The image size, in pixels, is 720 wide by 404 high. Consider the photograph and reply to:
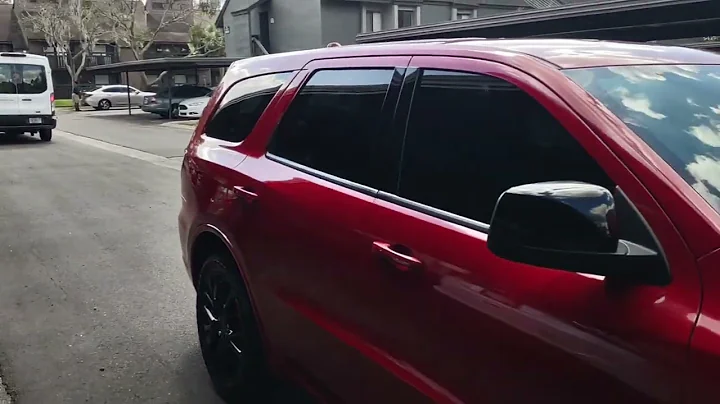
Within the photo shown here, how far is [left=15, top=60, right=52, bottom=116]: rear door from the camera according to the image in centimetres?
1811

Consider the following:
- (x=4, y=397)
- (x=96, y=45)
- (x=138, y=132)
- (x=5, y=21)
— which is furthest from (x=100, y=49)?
(x=4, y=397)

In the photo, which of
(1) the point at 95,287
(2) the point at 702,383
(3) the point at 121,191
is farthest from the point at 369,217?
(3) the point at 121,191

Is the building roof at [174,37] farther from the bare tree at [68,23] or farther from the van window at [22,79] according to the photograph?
the van window at [22,79]

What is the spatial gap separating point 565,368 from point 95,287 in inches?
188

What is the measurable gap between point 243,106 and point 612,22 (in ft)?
28.4

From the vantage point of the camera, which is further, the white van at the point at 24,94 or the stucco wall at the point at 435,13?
the stucco wall at the point at 435,13

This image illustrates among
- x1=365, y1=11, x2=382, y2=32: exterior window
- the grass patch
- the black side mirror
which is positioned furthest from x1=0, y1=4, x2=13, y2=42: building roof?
the black side mirror

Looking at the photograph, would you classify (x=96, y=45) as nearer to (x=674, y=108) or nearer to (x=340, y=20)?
(x=340, y=20)

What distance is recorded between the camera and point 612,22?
35.0 feet

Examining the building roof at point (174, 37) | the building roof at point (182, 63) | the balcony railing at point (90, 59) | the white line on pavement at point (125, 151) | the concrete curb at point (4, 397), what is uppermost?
the building roof at point (174, 37)

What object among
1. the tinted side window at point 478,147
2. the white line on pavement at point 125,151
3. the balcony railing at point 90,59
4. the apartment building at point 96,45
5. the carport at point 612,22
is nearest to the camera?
the tinted side window at point 478,147

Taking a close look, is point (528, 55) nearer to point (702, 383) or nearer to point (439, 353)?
point (439, 353)

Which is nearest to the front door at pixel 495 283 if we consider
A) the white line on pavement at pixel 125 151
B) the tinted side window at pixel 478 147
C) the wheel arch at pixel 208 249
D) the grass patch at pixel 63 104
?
the tinted side window at pixel 478 147

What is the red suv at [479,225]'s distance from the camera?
1.60 meters
